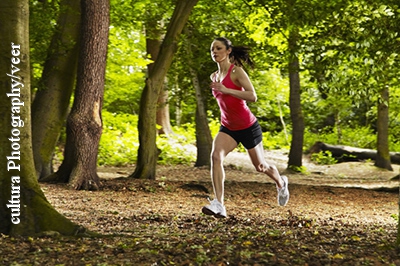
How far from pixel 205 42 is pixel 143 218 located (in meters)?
8.52

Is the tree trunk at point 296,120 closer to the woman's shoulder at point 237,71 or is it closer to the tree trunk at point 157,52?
the tree trunk at point 157,52

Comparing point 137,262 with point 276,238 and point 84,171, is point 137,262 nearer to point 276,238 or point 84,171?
point 276,238

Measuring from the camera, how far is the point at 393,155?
77.8ft

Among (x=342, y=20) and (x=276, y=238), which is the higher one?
(x=342, y=20)

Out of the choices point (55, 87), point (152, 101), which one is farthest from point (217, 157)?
point (55, 87)

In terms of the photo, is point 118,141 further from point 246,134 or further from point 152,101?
point 246,134

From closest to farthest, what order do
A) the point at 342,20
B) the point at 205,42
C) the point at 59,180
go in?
the point at 342,20
the point at 59,180
the point at 205,42

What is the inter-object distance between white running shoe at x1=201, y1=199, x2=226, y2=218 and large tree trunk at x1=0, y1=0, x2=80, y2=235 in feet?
5.84

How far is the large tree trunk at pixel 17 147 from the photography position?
599 centimetres

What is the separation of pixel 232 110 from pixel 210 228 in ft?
4.38

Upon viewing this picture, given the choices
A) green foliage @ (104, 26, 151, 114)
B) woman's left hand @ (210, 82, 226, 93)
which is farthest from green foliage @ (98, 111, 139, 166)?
woman's left hand @ (210, 82, 226, 93)

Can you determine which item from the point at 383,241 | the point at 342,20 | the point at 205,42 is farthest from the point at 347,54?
the point at 205,42

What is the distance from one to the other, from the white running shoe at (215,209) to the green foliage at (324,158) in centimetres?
1697

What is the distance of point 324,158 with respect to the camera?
79.6 feet
